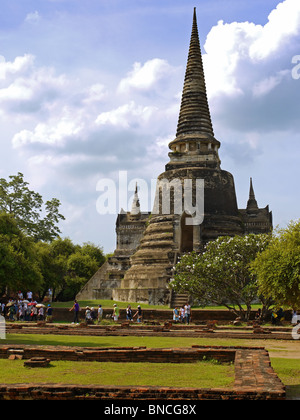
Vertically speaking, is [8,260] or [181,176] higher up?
[181,176]

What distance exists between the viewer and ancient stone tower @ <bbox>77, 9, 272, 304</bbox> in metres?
31.6

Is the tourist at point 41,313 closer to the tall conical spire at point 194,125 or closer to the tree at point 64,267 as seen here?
the tall conical spire at point 194,125

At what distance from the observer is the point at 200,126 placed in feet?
125

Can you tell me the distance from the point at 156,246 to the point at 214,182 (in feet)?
20.1

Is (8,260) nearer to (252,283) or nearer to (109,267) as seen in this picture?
(109,267)

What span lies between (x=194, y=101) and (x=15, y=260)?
17.9 meters

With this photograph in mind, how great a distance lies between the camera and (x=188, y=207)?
3353 cm

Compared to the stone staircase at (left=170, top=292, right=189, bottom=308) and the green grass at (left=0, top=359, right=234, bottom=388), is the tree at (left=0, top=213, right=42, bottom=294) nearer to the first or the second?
the stone staircase at (left=170, top=292, right=189, bottom=308)

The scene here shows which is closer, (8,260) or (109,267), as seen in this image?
(8,260)

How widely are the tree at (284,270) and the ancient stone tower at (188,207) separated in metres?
13.9

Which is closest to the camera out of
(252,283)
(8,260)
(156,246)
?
(252,283)

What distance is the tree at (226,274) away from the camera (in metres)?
23.1

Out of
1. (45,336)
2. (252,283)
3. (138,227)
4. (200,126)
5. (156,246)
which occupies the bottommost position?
(45,336)
